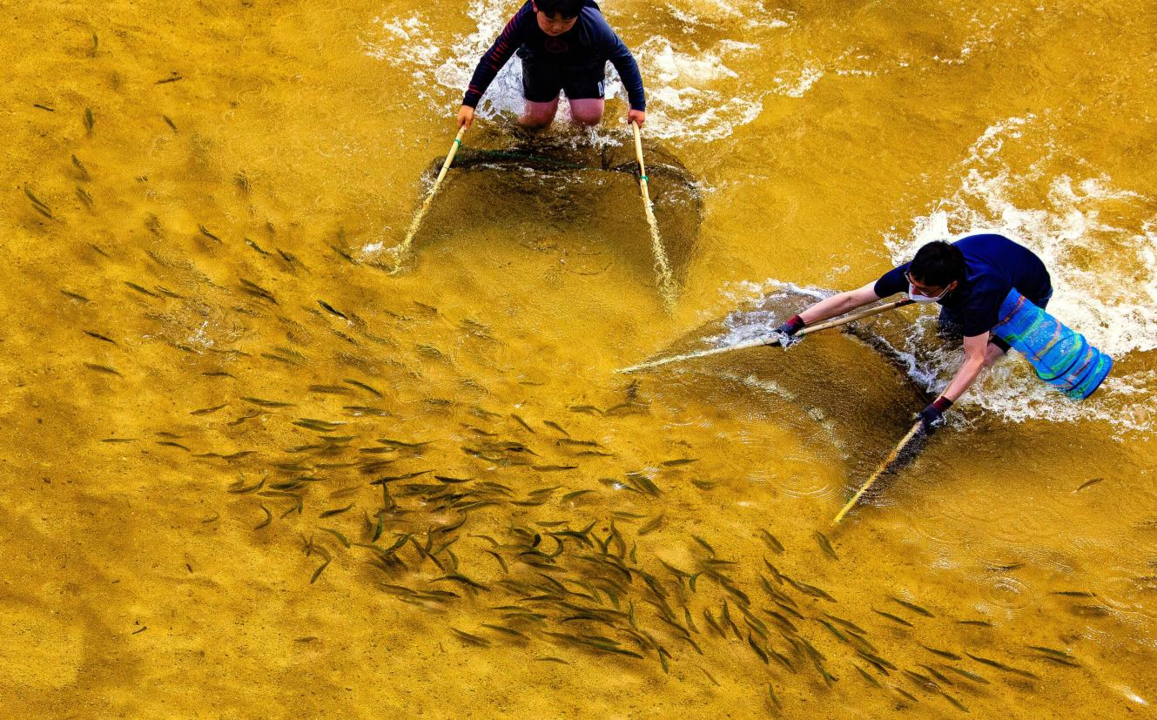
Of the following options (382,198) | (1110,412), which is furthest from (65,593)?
(1110,412)

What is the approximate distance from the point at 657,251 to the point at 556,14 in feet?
4.65

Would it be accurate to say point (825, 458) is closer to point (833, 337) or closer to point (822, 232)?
point (833, 337)

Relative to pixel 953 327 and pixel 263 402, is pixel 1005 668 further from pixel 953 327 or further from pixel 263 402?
pixel 263 402

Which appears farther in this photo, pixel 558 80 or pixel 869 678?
pixel 558 80

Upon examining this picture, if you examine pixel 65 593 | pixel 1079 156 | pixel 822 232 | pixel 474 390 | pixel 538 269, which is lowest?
pixel 65 593

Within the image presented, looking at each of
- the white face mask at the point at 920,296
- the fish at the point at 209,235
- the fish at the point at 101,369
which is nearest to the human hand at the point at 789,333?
the white face mask at the point at 920,296

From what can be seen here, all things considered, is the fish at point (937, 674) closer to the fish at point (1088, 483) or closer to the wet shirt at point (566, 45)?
the fish at point (1088, 483)

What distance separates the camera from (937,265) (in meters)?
3.71

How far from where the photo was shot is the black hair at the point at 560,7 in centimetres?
442

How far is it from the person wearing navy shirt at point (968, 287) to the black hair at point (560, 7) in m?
2.00

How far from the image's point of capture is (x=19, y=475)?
375 cm

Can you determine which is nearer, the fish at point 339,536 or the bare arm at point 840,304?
the fish at point 339,536

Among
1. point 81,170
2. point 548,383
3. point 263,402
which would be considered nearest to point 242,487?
point 263,402

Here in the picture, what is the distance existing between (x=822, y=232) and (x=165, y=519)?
3948 mm
